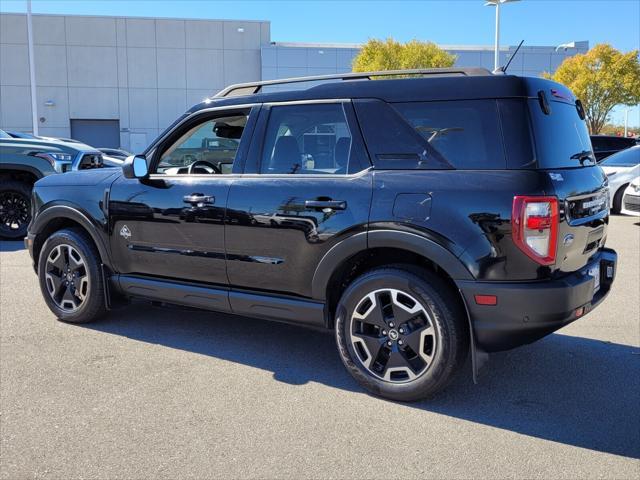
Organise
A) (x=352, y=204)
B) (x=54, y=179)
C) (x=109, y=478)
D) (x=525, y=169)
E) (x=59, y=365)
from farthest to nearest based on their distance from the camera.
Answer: (x=54, y=179) < (x=59, y=365) < (x=352, y=204) < (x=525, y=169) < (x=109, y=478)

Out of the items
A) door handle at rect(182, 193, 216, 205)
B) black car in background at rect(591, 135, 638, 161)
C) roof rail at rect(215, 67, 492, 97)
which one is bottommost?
door handle at rect(182, 193, 216, 205)

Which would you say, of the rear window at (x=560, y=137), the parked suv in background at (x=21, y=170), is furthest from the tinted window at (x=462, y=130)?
the parked suv in background at (x=21, y=170)

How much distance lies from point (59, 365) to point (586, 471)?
3.33m

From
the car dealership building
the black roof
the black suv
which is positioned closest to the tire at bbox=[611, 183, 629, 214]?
the black suv

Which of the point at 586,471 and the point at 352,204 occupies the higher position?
the point at 352,204

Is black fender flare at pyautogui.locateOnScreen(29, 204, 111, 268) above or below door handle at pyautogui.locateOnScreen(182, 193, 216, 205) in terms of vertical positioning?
below

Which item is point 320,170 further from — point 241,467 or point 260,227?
point 241,467

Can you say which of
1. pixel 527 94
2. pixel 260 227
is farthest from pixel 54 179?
pixel 527 94

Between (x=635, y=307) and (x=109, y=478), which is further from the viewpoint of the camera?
(x=635, y=307)

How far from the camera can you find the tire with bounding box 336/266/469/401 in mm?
3342

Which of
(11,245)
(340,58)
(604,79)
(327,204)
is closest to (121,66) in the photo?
(340,58)

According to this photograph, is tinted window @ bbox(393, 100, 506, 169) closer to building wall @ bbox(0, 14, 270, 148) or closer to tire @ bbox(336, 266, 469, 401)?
tire @ bbox(336, 266, 469, 401)

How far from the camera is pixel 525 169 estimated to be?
3.13m

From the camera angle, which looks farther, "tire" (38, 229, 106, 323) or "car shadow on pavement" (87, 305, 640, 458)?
"tire" (38, 229, 106, 323)
